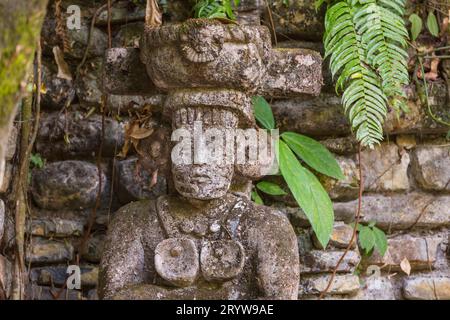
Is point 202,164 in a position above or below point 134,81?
below

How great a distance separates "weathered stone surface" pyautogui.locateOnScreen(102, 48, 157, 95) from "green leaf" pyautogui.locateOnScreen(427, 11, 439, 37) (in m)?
1.55

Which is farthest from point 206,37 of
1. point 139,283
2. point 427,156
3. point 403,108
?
point 427,156

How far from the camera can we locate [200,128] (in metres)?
2.83

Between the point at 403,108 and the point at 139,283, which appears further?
the point at 403,108

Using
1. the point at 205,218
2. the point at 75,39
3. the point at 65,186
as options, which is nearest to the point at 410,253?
the point at 205,218

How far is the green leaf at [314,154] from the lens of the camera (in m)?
3.42

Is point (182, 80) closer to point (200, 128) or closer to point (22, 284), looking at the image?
point (200, 128)

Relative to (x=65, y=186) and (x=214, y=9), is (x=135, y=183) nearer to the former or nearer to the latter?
(x=65, y=186)

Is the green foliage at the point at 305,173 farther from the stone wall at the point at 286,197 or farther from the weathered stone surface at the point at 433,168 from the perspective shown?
the weathered stone surface at the point at 433,168

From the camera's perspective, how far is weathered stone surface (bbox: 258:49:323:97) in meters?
2.92

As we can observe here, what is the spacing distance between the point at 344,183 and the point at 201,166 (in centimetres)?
105

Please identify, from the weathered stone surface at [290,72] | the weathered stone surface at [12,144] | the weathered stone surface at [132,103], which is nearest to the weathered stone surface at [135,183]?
the weathered stone surface at [132,103]
